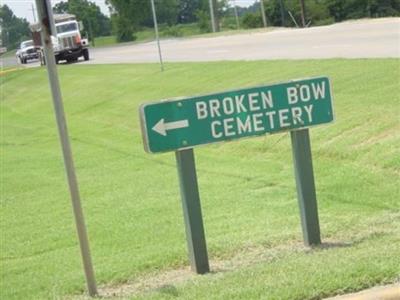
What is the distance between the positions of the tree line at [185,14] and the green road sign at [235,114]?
3790 centimetres

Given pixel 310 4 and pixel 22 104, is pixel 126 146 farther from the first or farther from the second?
pixel 310 4

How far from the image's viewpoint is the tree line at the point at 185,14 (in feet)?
212

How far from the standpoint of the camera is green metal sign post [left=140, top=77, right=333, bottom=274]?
591 cm

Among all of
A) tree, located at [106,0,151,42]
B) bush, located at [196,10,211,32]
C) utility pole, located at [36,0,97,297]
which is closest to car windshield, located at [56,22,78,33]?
tree, located at [106,0,151,42]

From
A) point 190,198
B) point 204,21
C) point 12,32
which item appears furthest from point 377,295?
point 204,21

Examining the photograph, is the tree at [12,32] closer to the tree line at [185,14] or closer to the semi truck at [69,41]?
the tree line at [185,14]

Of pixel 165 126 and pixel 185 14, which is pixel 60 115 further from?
pixel 185 14

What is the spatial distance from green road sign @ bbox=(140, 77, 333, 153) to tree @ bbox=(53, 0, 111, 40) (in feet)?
196

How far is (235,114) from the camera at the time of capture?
614 centimetres

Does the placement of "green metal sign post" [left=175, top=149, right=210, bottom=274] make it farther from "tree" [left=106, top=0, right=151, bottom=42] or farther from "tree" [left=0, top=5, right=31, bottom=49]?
"tree" [left=106, top=0, right=151, bottom=42]

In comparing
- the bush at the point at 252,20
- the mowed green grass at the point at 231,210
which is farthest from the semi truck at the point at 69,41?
the bush at the point at 252,20

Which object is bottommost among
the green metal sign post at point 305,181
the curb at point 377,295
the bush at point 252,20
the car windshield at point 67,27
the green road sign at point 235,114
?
the bush at point 252,20

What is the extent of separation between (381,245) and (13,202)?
6978 mm

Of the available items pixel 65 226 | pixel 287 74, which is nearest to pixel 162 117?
pixel 65 226
